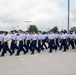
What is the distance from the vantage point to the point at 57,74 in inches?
340

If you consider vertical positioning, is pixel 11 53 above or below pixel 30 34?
below

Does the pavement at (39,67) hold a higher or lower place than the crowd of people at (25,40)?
lower

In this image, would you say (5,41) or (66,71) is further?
(5,41)

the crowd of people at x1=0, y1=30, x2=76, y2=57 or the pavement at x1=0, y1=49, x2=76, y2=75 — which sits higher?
the crowd of people at x1=0, y1=30, x2=76, y2=57

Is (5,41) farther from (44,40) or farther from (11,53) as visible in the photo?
(44,40)

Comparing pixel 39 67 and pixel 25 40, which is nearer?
pixel 39 67

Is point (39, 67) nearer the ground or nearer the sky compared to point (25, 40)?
nearer the ground

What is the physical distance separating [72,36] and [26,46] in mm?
4952

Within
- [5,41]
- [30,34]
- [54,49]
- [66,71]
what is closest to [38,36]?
[30,34]

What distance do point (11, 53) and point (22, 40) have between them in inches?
49.7

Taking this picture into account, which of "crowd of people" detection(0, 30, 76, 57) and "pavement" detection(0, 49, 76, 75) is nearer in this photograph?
"pavement" detection(0, 49, 76, 75)

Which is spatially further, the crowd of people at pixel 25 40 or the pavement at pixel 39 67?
the crowd of people at pixel 25 40

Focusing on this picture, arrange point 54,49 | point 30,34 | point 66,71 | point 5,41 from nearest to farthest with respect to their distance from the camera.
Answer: point 66,71 → point 5,41 → point 30,34 → point 54,49

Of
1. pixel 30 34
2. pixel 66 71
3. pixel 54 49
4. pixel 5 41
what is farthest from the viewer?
pixel 54 49
